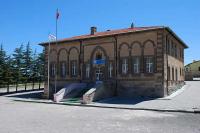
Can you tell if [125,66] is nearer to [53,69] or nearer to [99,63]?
[99,63]

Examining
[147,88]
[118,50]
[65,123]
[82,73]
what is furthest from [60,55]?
[65,123]

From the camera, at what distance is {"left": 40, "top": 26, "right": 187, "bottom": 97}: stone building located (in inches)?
1083

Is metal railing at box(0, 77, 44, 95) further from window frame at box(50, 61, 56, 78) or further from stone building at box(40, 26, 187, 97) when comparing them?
stone building at box(40, 26, 187, 97)

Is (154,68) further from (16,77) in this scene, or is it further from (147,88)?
(16,77)

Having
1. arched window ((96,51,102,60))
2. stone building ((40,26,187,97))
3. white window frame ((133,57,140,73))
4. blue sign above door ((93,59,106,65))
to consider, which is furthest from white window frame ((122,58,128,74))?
arched window ((96,51,102,60))

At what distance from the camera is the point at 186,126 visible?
12633 millimetres

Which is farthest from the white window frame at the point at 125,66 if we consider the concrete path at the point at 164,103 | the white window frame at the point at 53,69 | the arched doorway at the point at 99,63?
the white window frame at the point at 53,69

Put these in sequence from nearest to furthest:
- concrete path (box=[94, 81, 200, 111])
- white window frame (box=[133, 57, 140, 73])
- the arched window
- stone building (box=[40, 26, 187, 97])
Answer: concrete path (box=[94, 81, 200, 111]) → stone building (box=[40, 26, 187, 97]) → white window frame (box=[133, 57, 140, 73]) → the arched window

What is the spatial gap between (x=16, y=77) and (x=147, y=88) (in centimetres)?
3713

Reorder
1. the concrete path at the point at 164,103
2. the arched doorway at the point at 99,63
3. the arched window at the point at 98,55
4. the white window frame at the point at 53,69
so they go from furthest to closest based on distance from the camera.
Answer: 1. the white window frame at the point at 53,69
2. the arched window at the point at 98,55
3. the arched doorway at the point at 99,63
4. the concrete path at the point at 164,103

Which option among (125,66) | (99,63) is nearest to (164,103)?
(125,66)

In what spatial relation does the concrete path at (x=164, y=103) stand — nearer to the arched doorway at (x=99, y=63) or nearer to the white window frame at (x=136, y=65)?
the white window frame at (x=136, y=65)

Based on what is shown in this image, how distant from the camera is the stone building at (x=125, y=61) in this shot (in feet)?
90.3

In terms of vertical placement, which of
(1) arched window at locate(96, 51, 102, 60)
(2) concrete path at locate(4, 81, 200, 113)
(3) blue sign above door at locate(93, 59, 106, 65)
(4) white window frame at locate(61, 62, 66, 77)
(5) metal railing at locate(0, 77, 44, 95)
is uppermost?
(1) arched window at locate(96, 51, 102, 60)
